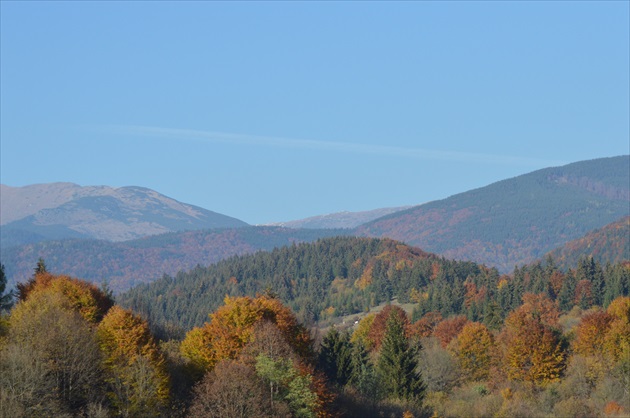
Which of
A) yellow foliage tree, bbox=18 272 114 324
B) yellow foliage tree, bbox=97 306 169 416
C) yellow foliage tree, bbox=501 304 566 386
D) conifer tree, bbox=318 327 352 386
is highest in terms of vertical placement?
yellow foliage tree, bbox=18 272 114 324

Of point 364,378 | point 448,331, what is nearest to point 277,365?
point 364,378

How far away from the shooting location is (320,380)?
78125 mm

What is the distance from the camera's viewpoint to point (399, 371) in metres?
98.1

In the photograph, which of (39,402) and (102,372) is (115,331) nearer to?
(102,372)

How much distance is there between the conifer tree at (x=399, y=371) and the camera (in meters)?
97.9

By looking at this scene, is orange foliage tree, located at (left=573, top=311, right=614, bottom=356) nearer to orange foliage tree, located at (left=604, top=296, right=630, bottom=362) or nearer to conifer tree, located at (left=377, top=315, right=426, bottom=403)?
orange foliage tree, located at (left=604, top=296, right=630, bottom=362)

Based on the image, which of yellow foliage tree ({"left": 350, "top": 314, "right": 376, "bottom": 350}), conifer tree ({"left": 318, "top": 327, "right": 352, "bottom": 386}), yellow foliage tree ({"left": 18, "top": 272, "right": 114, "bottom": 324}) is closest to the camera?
yellow foliage tree ({"left": 18, "top": 272, "right": 114, "bottom": 324})

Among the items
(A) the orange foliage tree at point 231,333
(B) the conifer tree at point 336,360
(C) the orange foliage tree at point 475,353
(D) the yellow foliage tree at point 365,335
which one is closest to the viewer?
(A) the orange foliage tree at point 231,333

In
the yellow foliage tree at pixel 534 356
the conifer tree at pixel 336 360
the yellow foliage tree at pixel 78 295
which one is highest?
the yellow foliage tree at pixel 78 295

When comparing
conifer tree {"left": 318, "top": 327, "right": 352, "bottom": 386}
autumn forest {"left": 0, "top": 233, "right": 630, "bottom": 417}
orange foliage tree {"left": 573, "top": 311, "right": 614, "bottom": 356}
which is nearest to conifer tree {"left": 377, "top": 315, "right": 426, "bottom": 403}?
autumn forest {"left": 0, "top": 233, "right": 630, "bottom": 417}

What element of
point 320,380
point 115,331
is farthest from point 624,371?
point 115,331

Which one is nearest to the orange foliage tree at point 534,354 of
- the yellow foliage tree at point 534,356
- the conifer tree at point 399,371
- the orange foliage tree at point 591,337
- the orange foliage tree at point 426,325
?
the yellow foliage tree at point 534,356

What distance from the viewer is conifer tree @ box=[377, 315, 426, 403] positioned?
9788cm

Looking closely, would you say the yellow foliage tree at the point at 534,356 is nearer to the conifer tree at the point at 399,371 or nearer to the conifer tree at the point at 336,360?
the conifer tree at the point at 399,371
